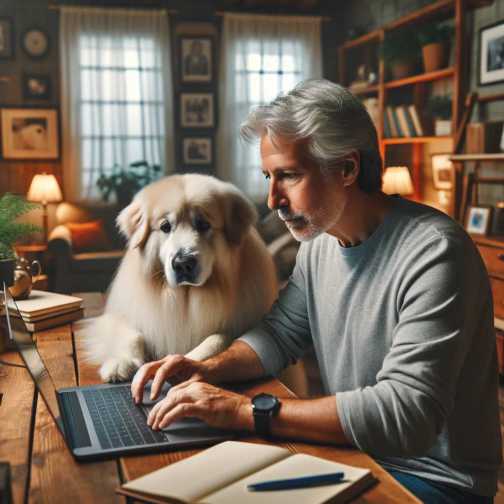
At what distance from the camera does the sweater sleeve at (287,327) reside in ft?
4.44

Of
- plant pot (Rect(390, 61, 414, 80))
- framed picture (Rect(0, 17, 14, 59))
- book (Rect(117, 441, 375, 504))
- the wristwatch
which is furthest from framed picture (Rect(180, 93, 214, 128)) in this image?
book (Rect(117, 441, 375, 504))

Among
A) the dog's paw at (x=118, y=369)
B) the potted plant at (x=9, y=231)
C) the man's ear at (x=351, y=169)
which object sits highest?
the man's ear at (x=351, y=169)

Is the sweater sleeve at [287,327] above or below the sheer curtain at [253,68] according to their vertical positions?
below

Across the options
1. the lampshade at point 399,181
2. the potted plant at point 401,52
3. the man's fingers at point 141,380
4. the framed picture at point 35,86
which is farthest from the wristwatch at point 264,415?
the framed picture at point 35,86

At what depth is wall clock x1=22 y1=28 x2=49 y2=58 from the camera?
21.3ft

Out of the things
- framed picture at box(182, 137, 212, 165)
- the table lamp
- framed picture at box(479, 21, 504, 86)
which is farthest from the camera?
framed picture at box(182, 137, 212, 165)

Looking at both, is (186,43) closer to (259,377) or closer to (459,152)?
(459,152)

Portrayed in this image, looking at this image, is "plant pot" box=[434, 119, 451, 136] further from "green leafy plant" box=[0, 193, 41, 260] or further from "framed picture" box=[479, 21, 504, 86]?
"green leafy plant" box=[0, 193, 41, 260]

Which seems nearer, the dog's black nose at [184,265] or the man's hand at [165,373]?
the man's hand at [165,373]

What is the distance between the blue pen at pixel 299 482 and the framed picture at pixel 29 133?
637 cm

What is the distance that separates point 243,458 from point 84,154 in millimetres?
6157

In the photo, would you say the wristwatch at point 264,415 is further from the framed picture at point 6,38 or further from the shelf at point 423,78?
the framed picture at point 6,38

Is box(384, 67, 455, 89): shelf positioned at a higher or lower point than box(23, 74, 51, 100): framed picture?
lower

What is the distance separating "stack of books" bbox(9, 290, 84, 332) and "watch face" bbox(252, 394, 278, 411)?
850 millimetres
